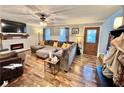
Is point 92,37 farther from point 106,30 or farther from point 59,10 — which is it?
point 59,10

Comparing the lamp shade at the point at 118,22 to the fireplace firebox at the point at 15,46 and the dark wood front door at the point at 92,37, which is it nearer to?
the dark wood front door at the point at 92,37

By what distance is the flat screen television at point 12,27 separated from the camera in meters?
1.15

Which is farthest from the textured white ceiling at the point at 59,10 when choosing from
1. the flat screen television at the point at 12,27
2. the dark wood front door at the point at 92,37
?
the dark wood front door at the point at 92,37


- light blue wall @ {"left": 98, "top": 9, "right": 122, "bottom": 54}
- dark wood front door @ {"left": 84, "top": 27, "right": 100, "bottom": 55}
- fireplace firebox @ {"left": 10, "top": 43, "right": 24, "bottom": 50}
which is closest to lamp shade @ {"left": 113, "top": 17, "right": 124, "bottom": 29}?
Answer: light blue wall @ {"left": 98, "top": 9, "right": 122, "bottom": 54}

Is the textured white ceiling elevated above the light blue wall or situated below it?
above

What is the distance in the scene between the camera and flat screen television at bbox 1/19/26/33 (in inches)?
45.5

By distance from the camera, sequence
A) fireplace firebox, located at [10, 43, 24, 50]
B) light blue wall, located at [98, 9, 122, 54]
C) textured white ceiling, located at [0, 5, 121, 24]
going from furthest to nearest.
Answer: fireplace firebox, located at [10, 43, 24, 50] → light blue wall, located at [98, 9, 122, 54] → textured white ceiling, located at [0, 5, 121, 24]

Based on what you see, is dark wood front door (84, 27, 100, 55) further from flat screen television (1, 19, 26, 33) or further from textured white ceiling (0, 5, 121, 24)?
flat screen television (1, 19, 26, 33)

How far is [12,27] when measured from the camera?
49.4 inches

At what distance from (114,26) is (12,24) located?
4.59 ft

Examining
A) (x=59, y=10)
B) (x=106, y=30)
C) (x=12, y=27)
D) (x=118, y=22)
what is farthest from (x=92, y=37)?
(x=12, y=27)
